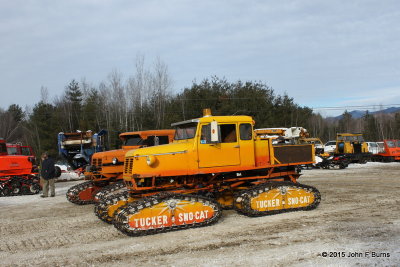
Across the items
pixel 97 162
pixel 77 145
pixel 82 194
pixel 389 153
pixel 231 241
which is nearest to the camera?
pixel 231 241

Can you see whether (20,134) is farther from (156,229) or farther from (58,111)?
(156,229)

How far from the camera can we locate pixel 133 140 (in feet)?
44.0

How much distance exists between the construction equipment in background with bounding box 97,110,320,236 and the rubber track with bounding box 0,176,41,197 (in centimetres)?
Answer: 929

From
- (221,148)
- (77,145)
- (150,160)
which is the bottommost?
(150,160)

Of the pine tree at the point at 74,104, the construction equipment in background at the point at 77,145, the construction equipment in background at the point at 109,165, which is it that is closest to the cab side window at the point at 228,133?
the construction equipment in background at the point at 109,165

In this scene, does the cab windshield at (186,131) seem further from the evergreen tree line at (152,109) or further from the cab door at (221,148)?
the evergreen tree line at (152,109)

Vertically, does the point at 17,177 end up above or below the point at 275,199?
above

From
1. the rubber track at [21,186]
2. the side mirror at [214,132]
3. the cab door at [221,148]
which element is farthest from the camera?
the rubber track at [21,186]

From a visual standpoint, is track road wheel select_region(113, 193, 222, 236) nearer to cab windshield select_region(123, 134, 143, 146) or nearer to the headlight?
the headlight

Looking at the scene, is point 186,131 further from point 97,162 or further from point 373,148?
point 373,148

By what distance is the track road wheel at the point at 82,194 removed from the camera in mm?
13289

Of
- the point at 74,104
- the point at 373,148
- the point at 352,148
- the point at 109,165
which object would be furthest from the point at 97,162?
the point at 74,104

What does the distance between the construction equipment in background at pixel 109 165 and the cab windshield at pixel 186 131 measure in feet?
Result: 6.95

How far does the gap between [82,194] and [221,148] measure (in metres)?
6.34
